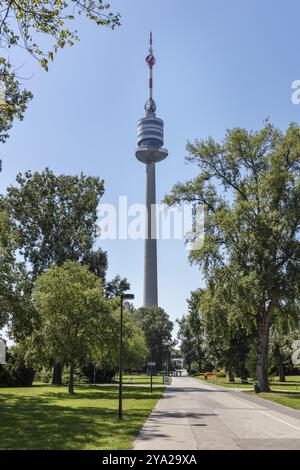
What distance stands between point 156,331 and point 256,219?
3105 inches

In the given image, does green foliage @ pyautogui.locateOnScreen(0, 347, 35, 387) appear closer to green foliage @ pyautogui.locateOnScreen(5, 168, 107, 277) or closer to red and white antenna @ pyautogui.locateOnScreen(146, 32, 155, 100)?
green foliage @ pyautogui.locateOnScreen(5, 168, 107, 277)

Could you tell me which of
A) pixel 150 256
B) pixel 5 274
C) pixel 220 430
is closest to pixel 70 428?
pixel 220 430

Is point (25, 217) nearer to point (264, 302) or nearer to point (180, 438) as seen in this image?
point (264, 302)

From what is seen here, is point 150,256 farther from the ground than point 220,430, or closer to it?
farther from the ground

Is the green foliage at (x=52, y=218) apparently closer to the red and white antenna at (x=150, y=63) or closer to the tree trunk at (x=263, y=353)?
the tree trunk at (x=263, y=353)

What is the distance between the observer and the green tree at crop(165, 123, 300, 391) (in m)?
33.1

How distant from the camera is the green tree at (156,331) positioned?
108294 mm

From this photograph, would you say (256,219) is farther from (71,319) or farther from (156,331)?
(156,331)

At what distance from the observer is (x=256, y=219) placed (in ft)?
112

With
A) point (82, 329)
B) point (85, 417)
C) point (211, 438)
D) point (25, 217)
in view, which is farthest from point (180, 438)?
point (25, 217)

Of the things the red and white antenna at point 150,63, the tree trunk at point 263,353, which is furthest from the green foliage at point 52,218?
the red and white antenna at point 150,63

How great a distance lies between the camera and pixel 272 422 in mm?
16078

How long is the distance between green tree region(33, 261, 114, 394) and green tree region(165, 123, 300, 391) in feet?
28.4
